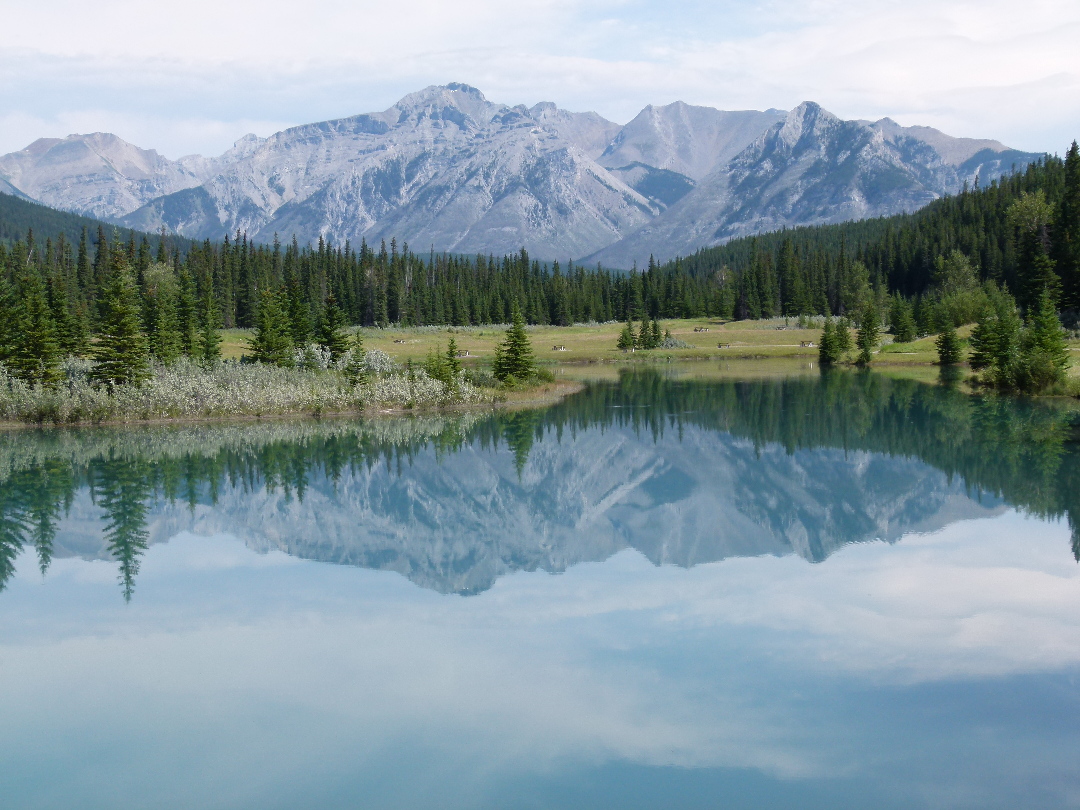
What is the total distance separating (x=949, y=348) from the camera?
9069 cm

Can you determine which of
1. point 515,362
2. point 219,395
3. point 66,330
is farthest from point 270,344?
point 515,362

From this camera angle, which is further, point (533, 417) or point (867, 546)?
point (533, 417)

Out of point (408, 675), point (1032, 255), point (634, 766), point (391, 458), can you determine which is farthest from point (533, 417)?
point (1032, 255)

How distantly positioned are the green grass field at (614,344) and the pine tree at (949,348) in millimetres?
1955

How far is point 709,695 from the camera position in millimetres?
14312

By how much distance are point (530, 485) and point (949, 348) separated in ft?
225

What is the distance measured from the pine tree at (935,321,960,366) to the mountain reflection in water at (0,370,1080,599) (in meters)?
35.8

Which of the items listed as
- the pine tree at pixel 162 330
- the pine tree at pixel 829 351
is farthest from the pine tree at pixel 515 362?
the pine tree at pixel 829 351

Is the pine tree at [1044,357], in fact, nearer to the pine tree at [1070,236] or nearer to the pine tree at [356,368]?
the pine tree at [356,368]

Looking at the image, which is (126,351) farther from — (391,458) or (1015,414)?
(1015,414)

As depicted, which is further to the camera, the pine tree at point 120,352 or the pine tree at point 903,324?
the pine tree at point 903,324

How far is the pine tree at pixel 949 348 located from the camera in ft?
296

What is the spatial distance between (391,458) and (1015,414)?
33826 millimetres

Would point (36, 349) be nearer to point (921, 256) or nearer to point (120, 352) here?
point (120, 352)
